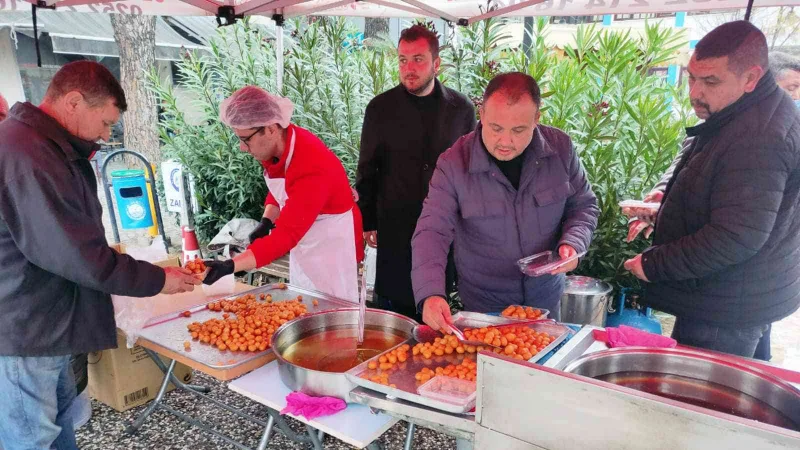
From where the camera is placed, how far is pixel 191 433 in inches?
125

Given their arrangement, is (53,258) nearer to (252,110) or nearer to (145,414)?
(252,110)

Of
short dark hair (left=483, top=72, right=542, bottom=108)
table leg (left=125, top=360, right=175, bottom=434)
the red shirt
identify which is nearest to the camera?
short dark hair (left=483, top=72, right=542, bottom=108)

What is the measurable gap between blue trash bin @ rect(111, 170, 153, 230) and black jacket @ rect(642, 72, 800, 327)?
12.1 ft

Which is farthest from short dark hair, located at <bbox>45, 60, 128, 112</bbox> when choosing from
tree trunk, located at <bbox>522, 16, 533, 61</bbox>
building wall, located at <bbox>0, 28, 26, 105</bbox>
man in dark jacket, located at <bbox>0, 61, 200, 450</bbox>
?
building wall, located at <bbox>0, 28, 26, 105</bbox>

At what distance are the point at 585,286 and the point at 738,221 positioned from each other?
6.91 ft

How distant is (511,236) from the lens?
2.17m

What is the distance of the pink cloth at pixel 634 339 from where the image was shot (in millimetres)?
1637

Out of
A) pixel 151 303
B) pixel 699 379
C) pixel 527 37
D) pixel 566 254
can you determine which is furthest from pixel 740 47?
pixel 527 37

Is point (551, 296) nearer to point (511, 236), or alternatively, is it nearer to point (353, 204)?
point (511, 236)

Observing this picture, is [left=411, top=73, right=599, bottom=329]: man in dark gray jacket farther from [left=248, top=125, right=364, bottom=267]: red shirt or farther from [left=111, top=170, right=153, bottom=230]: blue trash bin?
[left=111, top=170, right=153, bottom=230]: blue trash bin

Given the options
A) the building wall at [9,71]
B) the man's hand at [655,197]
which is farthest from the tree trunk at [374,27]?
the building wall at [9,71]

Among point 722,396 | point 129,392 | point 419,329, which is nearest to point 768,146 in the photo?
point 722,396

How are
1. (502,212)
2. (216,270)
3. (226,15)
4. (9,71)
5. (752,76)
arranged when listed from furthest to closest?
1. (9,71)
2. (226,15)
3. (216,270)
4. (502,212)
5. (752,76)

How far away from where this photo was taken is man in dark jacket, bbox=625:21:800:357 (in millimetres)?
1819
